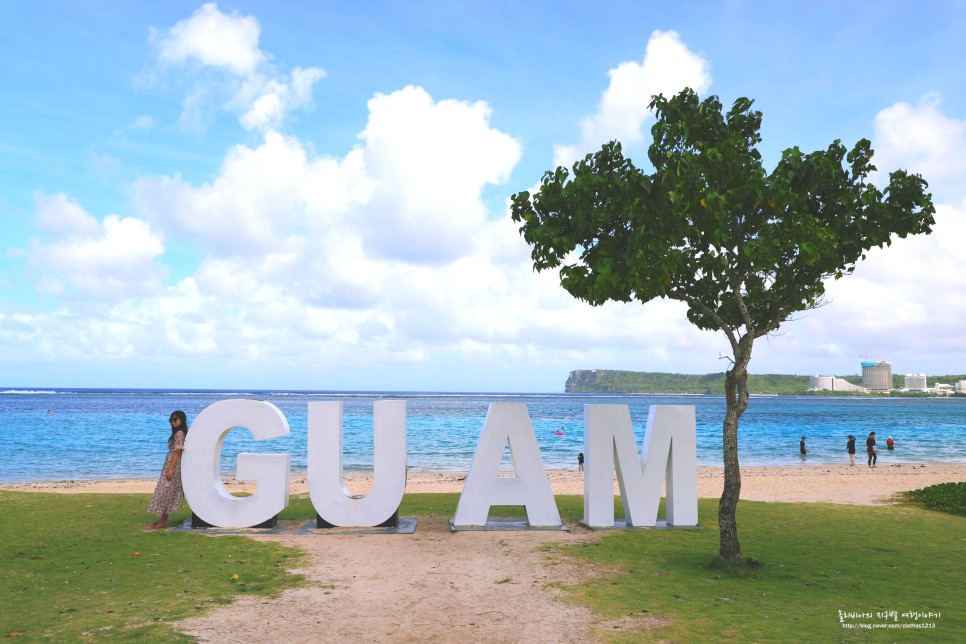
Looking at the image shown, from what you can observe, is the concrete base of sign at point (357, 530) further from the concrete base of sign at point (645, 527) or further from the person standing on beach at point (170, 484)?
the concrete base of sign at point (645, 527)

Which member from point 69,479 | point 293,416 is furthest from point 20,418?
point 69,479

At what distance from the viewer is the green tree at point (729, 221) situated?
9.84 m

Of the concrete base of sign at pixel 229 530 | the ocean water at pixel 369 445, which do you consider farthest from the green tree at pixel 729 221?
the ocean water at pixel 369 445

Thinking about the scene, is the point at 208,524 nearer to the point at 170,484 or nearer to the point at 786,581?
the point at 170,484

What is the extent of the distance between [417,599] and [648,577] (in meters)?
3.54

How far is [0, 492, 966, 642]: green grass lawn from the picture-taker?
24.8 ft

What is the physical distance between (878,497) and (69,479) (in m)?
33.6

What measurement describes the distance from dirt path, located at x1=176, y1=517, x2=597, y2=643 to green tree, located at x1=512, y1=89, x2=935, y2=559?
11.2 feet

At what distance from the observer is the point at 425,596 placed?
29.5 feet

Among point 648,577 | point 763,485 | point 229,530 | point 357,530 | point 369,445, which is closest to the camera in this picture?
point 648,577

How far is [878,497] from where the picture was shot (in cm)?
2066

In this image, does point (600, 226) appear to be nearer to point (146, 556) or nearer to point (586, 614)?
point (586, 614)

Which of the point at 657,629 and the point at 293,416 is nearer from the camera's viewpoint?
the point at 657,629

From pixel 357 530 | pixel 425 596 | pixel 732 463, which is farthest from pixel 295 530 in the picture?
pixel 732 463
